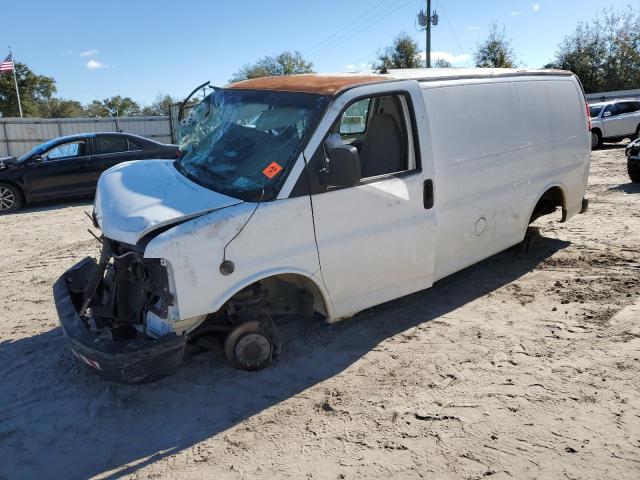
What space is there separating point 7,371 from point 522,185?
500 cm

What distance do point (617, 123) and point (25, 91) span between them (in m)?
51.3

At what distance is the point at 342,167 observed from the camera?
154 inches

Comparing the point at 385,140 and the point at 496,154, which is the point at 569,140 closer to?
the point at 496,154

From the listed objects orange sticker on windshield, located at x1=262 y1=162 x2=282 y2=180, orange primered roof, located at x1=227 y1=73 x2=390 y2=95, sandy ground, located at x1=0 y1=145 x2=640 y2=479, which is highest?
orange primered roof, located at x1=227 y1=73 x2=390 y2=95

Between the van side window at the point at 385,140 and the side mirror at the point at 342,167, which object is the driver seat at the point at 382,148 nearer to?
the van side window at the point at 385,140

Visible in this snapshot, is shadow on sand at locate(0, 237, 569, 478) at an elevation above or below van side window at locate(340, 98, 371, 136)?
below

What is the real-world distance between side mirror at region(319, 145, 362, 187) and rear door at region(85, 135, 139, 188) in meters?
9.16

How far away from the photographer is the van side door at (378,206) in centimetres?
407

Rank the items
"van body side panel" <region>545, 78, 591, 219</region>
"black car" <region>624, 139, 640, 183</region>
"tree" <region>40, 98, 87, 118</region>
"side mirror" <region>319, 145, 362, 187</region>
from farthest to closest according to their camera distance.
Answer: "tree" <region>40, 98, 87, 118</region>
"black car" <region>624, 139, 640, 183</region>
"van body side panel" <region>545, 78, 591, 219</region>
"side mirror" <region>319, 145, 362, 187</region>

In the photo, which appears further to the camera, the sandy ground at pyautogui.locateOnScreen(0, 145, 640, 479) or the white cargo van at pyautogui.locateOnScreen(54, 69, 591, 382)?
the white cargo van at pyautogui.locateOnScreen(54, 69, 591, 382)

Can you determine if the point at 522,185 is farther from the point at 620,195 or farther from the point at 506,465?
the point at 620,195

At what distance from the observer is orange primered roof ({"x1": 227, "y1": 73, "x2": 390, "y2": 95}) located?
4.25 metres

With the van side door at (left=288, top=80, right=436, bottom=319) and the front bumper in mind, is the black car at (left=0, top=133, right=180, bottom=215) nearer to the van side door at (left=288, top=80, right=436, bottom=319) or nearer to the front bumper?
the van side door at (left=288, top=80, right=436, bottom=319)

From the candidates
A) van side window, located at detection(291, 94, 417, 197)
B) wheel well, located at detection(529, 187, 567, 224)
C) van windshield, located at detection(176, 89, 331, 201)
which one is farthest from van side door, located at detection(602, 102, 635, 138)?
van windshield, located at detection(176, 89, 331, 201)
